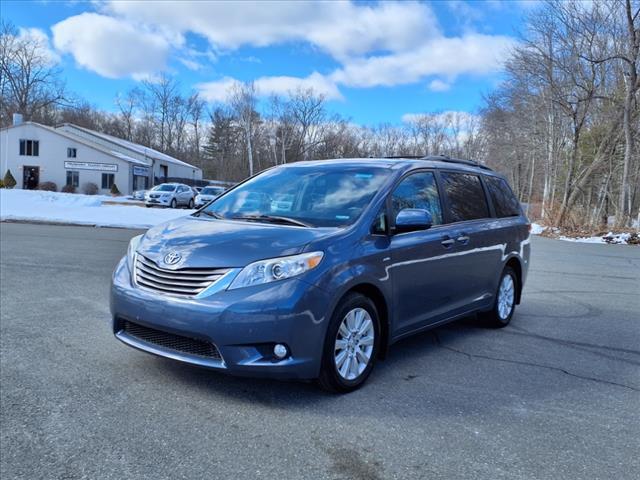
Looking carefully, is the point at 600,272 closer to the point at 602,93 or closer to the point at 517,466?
the point at 517,466

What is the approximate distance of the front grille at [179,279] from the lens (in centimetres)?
356

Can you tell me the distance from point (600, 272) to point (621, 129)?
17482mm

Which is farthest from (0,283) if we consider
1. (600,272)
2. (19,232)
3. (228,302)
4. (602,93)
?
(602,93)

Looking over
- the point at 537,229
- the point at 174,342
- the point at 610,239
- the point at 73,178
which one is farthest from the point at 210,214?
the point at 73,178

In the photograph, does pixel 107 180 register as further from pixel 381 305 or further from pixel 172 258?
pixel 381 305

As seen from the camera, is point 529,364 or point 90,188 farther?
point 90,188

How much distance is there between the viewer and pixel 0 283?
24.3ft

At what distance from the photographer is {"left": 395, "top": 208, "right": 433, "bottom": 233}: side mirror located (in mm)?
4207

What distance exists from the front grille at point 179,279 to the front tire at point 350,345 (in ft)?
2.90

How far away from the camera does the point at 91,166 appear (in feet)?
157

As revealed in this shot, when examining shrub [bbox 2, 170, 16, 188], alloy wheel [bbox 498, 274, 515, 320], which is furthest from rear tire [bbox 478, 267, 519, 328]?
shrub [bbox 2, 170, 16, 188]

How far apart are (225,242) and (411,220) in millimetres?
1477

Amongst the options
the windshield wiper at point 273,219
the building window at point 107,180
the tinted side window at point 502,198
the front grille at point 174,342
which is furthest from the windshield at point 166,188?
the front grille at point 174,342

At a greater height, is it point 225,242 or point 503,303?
point 225,242
